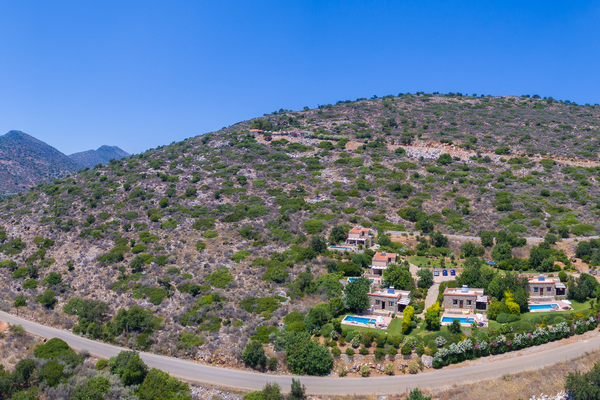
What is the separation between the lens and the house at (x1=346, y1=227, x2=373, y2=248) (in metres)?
53.8

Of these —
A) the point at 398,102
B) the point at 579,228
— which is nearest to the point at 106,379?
the point at 579,228

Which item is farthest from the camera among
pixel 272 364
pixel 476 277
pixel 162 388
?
pixel 476 277

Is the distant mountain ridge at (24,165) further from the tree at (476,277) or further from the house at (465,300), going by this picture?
the tree at (476,277)

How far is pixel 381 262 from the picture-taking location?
1849 inches

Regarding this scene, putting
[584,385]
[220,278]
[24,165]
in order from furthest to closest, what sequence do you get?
[24,165] < [220,278] < [584,385]

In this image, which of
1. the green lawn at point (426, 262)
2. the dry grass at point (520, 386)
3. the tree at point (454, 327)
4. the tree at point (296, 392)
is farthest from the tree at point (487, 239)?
the tree at point (296, 392)

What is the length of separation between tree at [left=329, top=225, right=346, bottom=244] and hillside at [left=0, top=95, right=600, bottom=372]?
339cm

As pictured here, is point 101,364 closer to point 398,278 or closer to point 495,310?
point 398,278

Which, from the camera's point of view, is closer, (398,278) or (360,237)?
(398,278)

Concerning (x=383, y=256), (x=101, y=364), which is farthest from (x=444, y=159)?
(x=101, y=364)

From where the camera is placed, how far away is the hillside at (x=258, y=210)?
4306 centimetres

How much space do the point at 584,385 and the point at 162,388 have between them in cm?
2815

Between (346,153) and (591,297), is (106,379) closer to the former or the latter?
(591,297)

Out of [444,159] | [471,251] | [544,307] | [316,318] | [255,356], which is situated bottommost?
[255,356]
